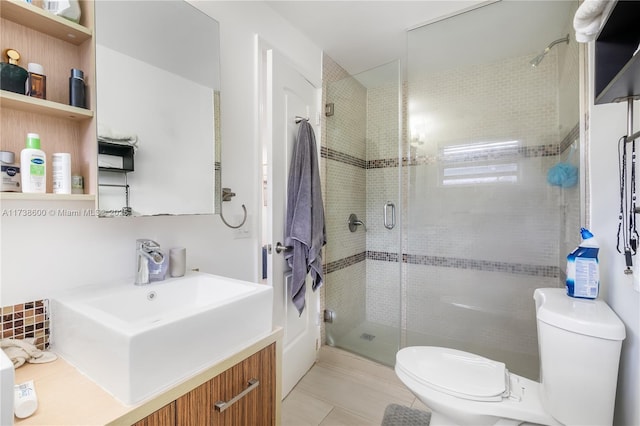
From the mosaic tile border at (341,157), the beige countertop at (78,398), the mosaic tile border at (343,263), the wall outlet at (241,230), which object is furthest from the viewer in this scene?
the mosaic tile border at (343,263)

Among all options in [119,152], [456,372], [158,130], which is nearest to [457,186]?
[456,372]

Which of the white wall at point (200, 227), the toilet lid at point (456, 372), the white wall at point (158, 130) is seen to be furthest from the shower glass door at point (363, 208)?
the white wall at point (158, 130)

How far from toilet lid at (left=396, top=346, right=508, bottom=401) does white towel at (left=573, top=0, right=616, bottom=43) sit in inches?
50.0

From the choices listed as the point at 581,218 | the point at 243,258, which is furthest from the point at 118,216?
the point at 581,218

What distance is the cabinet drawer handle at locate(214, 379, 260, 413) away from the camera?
0.84 meters

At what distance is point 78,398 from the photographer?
68cm

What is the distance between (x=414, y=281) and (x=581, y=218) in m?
1.18

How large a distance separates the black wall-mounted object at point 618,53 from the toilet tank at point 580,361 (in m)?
0.74

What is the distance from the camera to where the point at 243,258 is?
1.62 meters

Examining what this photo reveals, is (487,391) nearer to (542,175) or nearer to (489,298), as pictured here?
(489,298)

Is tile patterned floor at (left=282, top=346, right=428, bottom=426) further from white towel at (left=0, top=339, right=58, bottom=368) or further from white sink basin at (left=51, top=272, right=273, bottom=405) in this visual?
white towel at (left=0, top=339, right=58, bottom=368)

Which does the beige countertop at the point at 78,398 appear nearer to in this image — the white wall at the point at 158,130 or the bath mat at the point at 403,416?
the white wall at the point at 158,130

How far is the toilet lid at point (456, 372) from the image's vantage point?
3.92 feet

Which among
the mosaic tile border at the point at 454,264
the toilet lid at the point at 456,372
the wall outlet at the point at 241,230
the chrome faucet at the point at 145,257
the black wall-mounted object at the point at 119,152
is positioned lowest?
the toilet lid at the point at 456,372
